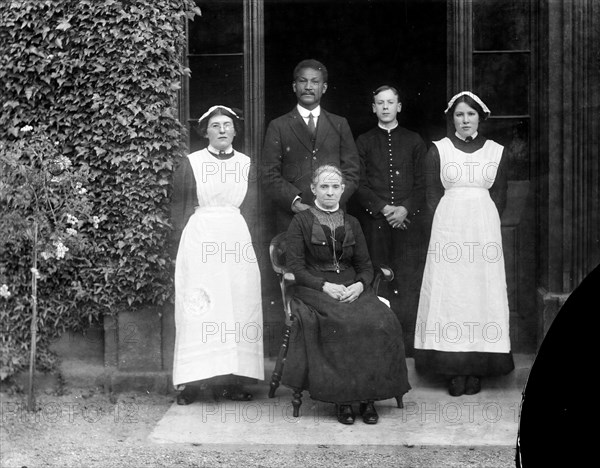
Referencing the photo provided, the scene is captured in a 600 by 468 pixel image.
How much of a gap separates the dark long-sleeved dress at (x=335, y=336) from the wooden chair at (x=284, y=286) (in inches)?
2.1

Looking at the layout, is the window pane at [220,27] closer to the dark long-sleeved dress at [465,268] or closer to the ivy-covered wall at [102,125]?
the ivy-covered wall at [102,125]

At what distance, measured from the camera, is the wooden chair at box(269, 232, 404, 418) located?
538 cm

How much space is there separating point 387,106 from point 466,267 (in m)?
1.25

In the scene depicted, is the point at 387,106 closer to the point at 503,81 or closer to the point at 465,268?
the point at 503,81

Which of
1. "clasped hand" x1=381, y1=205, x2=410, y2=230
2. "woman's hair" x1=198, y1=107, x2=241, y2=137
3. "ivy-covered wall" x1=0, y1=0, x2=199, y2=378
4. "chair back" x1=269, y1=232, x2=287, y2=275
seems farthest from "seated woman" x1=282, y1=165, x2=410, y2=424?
"ivy-covered wall" x1=0, y1=0, x2=199, y2=378

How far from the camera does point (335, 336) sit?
527 centimetres

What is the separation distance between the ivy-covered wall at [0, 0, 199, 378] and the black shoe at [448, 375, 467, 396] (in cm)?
203

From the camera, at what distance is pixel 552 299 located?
5848mm

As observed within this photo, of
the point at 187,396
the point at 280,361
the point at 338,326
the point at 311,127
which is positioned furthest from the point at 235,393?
the point at 311,127

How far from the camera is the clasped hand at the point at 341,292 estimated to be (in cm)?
540

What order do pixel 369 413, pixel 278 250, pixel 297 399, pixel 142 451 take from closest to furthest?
pixel 142 451 < pixel 369 413 < pixel 297 399 < pixel 278 250

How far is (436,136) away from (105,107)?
2298mm

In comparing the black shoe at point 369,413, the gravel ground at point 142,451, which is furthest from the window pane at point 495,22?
→ the gravel ground at point 142,451

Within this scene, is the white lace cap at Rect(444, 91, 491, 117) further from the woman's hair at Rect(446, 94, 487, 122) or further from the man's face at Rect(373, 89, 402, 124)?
the man's face at Rect(373, 89, 402, 124)
